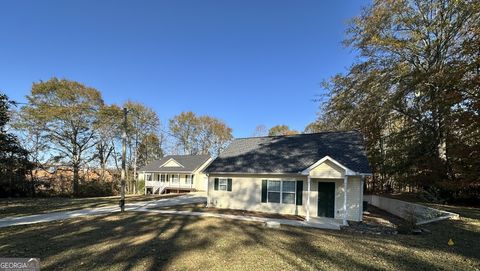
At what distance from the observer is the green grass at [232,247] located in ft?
22.8

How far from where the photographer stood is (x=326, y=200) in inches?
611

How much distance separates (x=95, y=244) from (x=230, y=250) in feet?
13.5

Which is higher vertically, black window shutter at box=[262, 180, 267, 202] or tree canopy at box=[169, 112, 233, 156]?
tree canopy at box=[169, 112, 233, 156]

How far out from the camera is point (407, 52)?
864 inches

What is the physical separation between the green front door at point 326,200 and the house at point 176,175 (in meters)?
26.8

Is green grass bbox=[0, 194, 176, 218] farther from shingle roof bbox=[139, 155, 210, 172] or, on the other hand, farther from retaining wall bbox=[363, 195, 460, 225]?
shingle roof bbox=[139, 155, 210, 172]

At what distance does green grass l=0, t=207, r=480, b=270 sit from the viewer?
6.95 meters

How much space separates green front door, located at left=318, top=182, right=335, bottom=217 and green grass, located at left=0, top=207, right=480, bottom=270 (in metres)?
4.17

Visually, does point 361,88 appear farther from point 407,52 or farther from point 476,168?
point 476,168

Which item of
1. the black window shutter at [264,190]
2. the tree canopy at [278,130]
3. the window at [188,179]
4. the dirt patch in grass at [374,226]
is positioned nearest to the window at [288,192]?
the black window shutter at [264,190]

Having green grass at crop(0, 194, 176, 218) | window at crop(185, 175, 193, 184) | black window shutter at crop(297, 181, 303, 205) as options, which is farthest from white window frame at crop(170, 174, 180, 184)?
black window shutter at crop(297, 181, 303, 205)

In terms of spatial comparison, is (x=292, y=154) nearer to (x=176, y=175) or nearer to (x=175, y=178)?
(x=176, y=175)

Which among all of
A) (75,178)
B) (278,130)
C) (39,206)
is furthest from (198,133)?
(39,206)

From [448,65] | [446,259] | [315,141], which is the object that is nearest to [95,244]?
[446,259]
